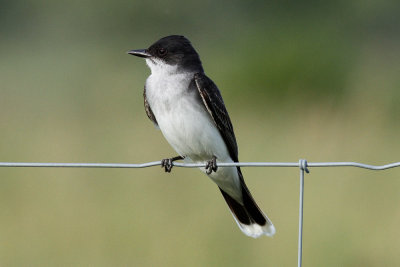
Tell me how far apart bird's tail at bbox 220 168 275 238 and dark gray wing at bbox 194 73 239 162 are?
300mm

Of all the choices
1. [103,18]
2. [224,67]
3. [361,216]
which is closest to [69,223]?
[361,216]

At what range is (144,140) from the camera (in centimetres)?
835

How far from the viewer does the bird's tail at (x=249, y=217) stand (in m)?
5.64

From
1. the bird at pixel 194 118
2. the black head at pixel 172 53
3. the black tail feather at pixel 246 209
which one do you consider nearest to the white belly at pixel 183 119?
the bird at pixel 194 118

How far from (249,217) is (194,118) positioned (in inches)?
30.5

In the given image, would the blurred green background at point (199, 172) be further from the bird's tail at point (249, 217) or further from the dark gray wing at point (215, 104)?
the dark gray wing at point (215, 104)

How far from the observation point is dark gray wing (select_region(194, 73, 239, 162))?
5422mm

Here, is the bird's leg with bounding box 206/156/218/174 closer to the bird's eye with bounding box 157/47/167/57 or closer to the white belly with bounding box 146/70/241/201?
the white belly with bounding box 146/70/241/201

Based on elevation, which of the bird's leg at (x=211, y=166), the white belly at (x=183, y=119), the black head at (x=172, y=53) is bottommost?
the bird's leg at (x=211, y=166)

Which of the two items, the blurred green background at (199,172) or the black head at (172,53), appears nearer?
the black head at (172,53)

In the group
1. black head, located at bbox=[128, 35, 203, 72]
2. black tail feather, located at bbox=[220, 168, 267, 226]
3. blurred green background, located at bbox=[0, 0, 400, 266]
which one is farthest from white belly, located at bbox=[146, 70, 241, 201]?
blurred green background, located at bbox=[0, 0, 400, 266]

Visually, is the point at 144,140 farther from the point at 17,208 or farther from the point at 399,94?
the point at 399,94

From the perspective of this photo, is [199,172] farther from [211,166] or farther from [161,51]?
[211,166]

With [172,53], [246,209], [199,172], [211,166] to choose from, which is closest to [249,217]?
[246,209]
